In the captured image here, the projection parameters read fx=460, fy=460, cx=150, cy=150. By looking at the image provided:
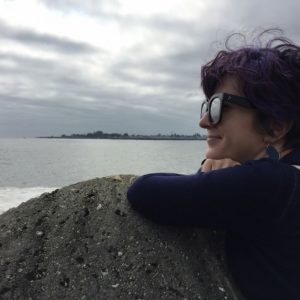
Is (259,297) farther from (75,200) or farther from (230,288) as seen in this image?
(75,200)

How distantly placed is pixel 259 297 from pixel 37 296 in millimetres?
1253

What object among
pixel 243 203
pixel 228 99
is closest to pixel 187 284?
pixel 243 203

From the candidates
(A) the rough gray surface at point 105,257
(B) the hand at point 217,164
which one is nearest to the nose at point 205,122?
(B) the hand at point 217,164

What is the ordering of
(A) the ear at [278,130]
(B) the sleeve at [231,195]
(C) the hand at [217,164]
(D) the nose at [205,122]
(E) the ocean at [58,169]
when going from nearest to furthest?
(B) the sleeve at [231,195], (A) the ear at [278,130], (D) the nose at [205,122], (C) the hand at [217,164], (E) the ocean at [58,169]

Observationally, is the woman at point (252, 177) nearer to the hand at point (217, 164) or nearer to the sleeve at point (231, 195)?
the sleeve at point (231, 195)

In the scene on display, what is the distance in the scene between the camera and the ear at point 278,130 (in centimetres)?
239

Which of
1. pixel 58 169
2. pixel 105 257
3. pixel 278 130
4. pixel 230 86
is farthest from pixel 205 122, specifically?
pixel 58 169

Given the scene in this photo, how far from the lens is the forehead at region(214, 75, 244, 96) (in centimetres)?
242

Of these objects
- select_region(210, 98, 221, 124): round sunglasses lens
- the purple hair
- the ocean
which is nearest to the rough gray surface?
select_region(210, 98, 221, 124): round sunglasses lens

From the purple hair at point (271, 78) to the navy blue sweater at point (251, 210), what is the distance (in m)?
0.23

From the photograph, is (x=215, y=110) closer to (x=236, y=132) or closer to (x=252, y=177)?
(x=236, y=132)

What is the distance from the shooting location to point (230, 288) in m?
2.73

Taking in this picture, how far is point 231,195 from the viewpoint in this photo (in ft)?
7.37

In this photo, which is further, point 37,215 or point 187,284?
point 37,215
